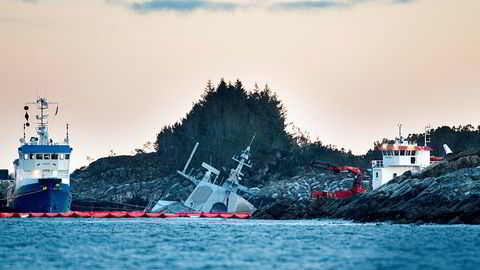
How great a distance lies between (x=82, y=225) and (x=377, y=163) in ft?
108

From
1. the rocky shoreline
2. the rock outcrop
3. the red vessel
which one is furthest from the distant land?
the rock outcrop

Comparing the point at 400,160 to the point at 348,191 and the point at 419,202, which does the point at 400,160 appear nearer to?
the point at 348,191

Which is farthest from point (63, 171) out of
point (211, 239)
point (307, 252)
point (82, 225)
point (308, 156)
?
point (307, 252)

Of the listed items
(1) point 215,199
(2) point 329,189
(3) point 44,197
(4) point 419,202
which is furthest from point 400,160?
(3) point 44,197

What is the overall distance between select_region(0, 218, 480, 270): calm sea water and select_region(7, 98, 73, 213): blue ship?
25.9 metres

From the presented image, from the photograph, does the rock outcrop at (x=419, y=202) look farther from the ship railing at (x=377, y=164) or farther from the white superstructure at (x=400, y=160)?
the ship railing at (x=377, y=164)

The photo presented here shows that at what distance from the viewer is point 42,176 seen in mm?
134125

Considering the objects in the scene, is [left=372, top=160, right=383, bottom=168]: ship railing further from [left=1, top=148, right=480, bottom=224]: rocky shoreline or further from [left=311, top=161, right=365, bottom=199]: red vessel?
[left=1, top=148, right=480, bottom=224]: rocky shoreline

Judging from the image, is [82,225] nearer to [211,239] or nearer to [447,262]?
[211,239]

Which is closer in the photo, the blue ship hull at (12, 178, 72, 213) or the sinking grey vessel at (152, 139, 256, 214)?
the blue ship hull at (12, 178, 72, 213)

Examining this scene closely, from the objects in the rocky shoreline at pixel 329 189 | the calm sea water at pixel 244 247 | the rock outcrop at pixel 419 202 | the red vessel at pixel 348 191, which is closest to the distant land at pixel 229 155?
the rocky shoreline at pixel 329 189

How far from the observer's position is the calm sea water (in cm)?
6606

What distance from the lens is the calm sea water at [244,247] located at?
66.1 meters

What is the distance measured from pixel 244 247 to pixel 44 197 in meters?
57.7
